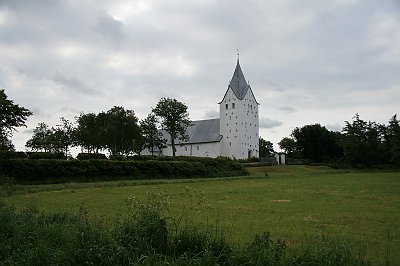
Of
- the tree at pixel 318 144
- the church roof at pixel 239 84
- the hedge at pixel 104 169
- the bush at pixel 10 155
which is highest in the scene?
the church roof at pixel 239 84

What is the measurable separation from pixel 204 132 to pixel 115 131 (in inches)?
1409

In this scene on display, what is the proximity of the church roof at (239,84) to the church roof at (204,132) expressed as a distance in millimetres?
10796

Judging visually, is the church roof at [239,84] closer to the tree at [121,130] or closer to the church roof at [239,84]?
the church roof at [239,84]

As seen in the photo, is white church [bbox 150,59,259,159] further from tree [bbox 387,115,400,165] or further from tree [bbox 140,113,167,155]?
tree [bbox 387,115,400,165]

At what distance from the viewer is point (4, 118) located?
35.3m

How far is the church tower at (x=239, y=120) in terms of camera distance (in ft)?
325

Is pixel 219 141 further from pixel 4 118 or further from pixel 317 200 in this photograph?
pixel 317 200

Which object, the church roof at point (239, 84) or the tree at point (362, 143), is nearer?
the tree at point (362, 143)

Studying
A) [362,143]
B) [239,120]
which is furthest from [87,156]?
[239,120]

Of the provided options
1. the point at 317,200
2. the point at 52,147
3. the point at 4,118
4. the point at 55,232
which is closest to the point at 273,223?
the point at 55,232

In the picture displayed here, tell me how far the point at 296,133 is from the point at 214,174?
2080 inches

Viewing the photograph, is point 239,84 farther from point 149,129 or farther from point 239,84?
point 149,129

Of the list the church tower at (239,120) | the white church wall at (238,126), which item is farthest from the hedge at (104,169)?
the church tower at (239,120)

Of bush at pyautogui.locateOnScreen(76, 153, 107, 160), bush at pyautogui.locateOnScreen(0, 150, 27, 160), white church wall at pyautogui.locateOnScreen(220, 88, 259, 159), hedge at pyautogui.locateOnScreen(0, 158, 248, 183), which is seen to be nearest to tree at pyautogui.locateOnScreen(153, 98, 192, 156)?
white church wall at pyautogui.locateOnScreen(220, 88, 259, 159)
